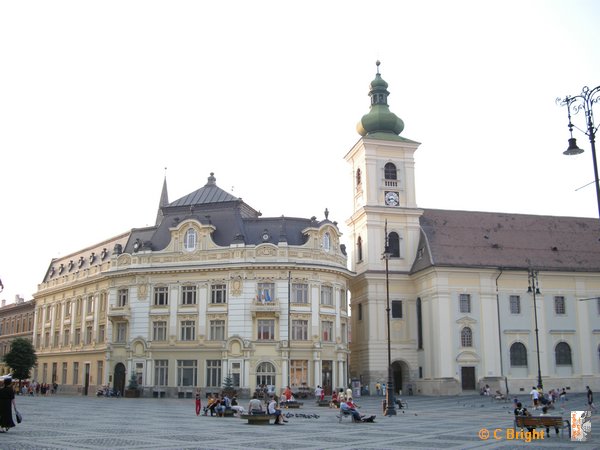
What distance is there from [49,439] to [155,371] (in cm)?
3844

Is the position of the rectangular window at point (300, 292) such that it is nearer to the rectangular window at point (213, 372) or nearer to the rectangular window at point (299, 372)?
the rectangular window at point (299, 372)

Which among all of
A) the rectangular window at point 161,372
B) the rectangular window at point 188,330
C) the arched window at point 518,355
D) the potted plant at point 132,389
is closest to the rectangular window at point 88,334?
the potted plant at point 132,389

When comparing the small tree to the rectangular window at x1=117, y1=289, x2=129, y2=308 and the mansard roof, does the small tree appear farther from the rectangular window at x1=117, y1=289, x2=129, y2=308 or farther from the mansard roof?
the mansard roof

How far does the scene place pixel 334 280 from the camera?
198ft

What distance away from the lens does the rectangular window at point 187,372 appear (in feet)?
188

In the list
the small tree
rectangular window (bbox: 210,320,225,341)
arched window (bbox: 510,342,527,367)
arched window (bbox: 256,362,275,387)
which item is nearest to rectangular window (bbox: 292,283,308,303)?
arched window (bbox: 256,362,275,387)

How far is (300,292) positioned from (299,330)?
3.09m

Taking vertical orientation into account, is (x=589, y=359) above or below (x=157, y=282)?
below

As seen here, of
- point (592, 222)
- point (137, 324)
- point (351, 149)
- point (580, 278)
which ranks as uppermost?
point (351, 149)

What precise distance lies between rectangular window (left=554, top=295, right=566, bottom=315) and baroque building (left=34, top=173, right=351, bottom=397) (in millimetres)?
19323

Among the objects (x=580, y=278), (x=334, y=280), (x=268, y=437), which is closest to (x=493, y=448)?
(x=268, y=437)

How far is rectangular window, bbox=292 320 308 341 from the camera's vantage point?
57094 mm

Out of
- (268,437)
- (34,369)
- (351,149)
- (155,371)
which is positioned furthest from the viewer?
(34,369)

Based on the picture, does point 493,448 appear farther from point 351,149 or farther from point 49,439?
point 351,149
